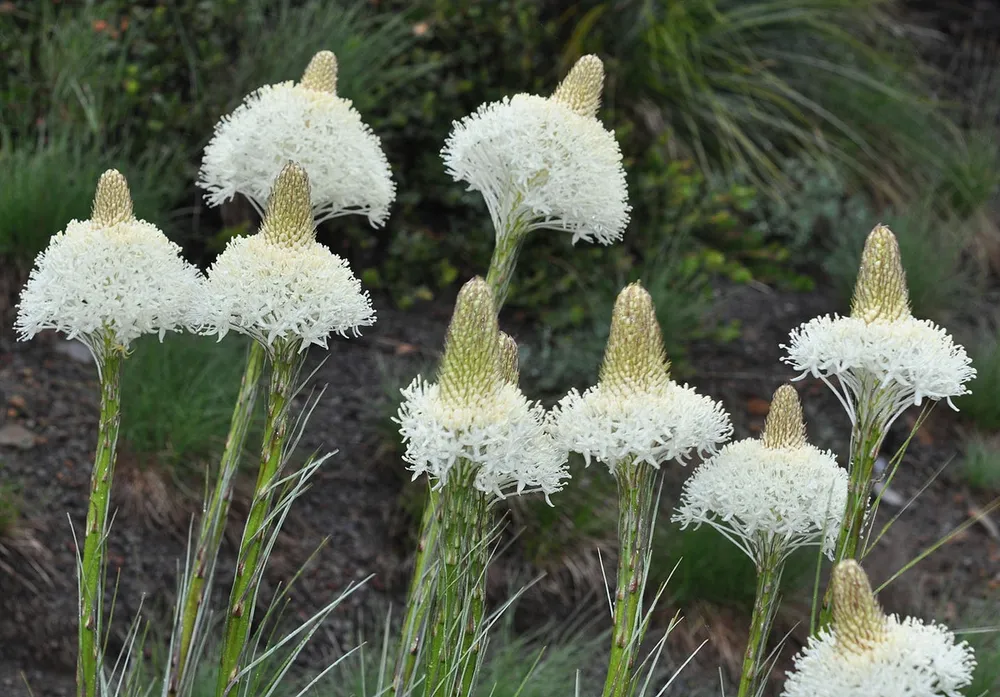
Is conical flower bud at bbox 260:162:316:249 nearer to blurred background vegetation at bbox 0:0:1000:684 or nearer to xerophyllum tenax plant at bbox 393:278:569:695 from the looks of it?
xerophyllum tenax plant at bbox 393:278:569:695

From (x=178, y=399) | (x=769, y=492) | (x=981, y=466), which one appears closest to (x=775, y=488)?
(x=769, y=492)

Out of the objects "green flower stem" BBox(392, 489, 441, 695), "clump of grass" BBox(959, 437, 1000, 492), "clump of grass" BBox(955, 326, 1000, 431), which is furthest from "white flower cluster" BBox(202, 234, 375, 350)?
"clump of grass" BBox(955, 326, 1000, 431)

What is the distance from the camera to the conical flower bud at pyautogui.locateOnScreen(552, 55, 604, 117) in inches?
80.7

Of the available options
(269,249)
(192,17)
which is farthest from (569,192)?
(192,17)

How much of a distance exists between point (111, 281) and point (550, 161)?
740mm

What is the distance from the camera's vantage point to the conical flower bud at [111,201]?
176 cm

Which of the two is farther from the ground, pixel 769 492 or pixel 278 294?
pixel 278 294

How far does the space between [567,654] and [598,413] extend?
2.05 meters

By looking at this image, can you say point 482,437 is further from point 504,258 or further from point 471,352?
point 504,258

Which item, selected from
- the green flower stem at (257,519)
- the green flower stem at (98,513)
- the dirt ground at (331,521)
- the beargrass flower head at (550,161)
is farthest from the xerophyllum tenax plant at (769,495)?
the dirt ground at (331,521)

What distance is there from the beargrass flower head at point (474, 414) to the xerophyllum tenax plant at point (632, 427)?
0.26 ft

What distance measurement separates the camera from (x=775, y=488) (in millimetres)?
1597

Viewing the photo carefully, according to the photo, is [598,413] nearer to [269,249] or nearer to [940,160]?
[269,249]

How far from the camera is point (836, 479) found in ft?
5.49
